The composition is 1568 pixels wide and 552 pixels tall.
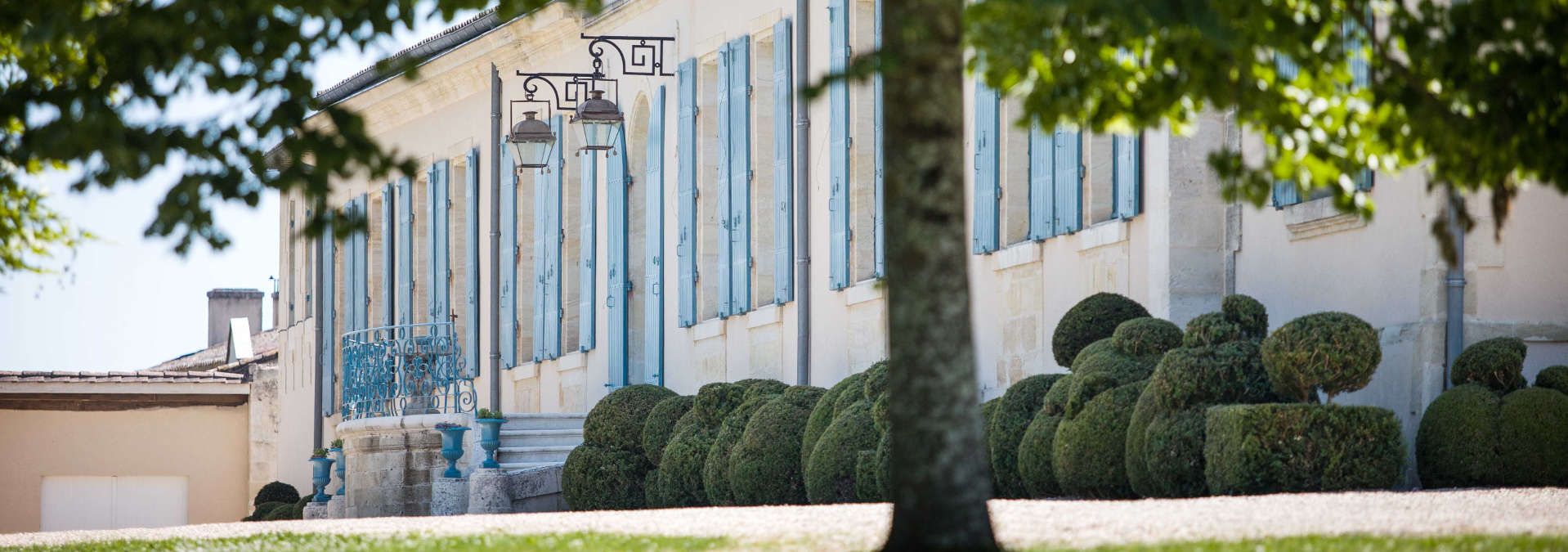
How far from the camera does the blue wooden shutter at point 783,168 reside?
17.9 meters

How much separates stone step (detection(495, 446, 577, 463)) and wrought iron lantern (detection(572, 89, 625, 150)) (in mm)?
3248

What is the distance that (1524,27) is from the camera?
21.5ft

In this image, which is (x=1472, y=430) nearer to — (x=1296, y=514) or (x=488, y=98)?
(x=1296, y=514)

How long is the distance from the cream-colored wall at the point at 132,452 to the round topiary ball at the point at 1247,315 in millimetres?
23659

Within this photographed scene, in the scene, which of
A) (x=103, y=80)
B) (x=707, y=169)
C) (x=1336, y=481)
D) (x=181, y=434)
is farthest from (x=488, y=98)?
(x=103, y=80)

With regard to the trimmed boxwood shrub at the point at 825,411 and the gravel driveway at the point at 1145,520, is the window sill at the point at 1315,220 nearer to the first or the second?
the gravel driveway at the point at 1145,520

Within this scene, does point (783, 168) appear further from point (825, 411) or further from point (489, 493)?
point (825, 411)

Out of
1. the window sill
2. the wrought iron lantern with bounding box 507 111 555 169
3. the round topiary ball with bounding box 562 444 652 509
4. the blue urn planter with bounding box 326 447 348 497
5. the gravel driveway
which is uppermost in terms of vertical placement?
the wrought iron lantern with bounding box 507 111 555 169

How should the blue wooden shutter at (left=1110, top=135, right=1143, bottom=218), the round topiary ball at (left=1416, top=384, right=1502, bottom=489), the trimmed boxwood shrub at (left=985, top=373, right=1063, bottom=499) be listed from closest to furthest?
the round topiary ball at (left=1416, top=384, right=1502, bottom=489) → the trimmed boxwood shrub at (left=985, top=373, right=1063, bottom=499) → the blue wooden shutter at (left=1110, top=135, right=1143, bottom=218)

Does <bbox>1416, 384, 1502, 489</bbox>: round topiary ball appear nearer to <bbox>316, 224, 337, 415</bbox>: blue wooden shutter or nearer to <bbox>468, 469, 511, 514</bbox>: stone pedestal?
<bbox>468, 469, 511, 514</bbox>: stone pedestal

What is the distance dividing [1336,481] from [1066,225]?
3899mm

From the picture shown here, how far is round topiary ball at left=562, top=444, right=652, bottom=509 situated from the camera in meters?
17.0

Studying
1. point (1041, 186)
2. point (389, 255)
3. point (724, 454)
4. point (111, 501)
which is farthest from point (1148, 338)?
point (111, 501)

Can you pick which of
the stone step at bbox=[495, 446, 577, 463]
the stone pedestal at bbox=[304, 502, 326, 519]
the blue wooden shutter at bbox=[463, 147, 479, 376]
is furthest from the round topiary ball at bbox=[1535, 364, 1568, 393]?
the blue wooden shutter at bbox=[463, 147, 479, 376]
